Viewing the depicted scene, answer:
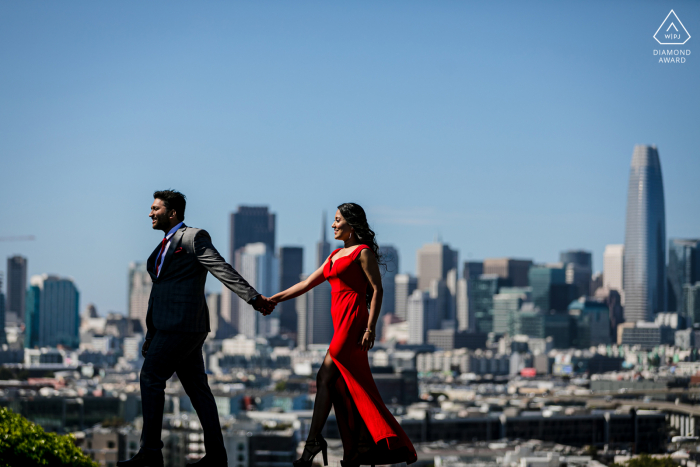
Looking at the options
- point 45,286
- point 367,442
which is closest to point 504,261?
point 45,286

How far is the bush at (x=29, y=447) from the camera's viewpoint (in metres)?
8.97

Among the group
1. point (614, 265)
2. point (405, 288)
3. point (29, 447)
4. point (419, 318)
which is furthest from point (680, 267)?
point (29, 447)

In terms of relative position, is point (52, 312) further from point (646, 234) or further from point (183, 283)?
point (183, 283)

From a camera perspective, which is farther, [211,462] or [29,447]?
[29,447]

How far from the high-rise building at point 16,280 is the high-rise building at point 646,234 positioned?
284ft

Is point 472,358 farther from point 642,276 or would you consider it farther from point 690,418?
point 690,418

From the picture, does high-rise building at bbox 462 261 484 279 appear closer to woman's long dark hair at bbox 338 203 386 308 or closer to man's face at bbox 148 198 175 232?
woman's long dark hair at bbox 338 203 386 308

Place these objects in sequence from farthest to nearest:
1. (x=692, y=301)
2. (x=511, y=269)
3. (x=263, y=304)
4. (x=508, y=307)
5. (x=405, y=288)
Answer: (x=405, y=288)
(x=511, y=269)
(x=508, y=307)
(x=692, y=301)
(x=263, y=304)

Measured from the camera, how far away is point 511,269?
190375mm

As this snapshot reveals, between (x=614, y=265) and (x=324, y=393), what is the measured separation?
174202 millimetres

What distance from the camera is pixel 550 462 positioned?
32.4 meters

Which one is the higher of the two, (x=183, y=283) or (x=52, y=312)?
(x=52, y=312)

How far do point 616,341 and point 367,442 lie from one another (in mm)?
149458

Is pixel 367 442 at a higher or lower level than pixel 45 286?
lower
